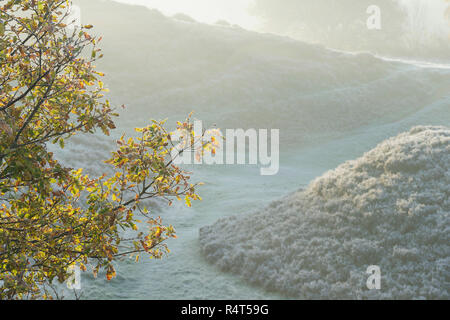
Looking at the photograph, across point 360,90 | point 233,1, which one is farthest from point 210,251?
point 233,1

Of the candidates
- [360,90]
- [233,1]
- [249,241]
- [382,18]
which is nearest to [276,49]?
[360,90]

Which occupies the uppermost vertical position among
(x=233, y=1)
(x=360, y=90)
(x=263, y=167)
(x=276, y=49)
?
(x=233, y=1)

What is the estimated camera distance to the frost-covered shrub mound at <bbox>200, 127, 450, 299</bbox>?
8.49 metres

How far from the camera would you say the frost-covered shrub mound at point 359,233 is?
8.49 meters

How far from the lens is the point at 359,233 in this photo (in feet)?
32.6

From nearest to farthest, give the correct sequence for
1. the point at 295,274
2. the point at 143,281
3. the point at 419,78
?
the point at 295,274, the point at 143,281, the point at 419,78

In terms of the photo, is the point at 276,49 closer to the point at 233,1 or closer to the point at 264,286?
the point at 264,286

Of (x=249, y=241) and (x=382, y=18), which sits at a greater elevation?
(x=382, y=18)

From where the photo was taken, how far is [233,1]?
173 meters

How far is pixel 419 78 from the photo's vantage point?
45.2m

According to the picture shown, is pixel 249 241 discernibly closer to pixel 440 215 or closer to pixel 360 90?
pixel 440 215

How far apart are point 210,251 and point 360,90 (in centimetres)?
3361

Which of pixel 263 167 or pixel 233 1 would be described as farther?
pixel 233 1

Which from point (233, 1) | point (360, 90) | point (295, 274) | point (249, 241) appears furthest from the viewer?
point (233, 1)
